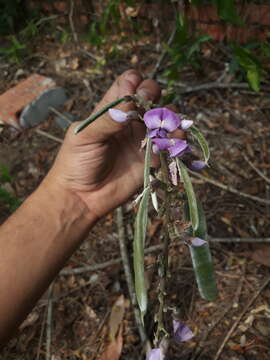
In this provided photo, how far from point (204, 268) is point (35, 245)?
50 centimetres

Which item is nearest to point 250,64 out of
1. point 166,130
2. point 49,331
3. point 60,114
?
point 166,130

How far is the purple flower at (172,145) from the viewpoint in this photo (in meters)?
0.60

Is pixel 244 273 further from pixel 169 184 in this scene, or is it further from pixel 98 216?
pixel 169 184

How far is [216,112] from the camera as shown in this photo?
6.37ft

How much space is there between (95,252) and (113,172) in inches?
17.9

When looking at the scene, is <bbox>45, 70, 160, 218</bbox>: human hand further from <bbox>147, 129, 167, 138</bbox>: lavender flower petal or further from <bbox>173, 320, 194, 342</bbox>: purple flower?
<bbox>173, 320, 194, 342</bbox>: purple flower

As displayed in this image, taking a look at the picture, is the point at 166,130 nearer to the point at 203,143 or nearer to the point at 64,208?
the point at 203,143

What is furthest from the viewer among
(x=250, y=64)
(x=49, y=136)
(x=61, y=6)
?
(x=61, y=6)

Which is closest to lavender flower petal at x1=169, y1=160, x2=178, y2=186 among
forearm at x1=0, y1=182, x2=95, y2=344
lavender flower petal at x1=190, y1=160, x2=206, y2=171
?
lavender flower petal at x1=190, y1=160, x2=206, y2=171

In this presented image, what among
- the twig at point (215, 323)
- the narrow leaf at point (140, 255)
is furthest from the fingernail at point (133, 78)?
the twig at point (215, 323)

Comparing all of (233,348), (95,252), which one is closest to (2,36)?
(95,252)

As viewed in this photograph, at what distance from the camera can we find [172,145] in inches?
24.4

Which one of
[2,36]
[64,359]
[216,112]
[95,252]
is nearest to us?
[64,359]

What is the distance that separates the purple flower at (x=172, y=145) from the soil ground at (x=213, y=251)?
2.49 ft
